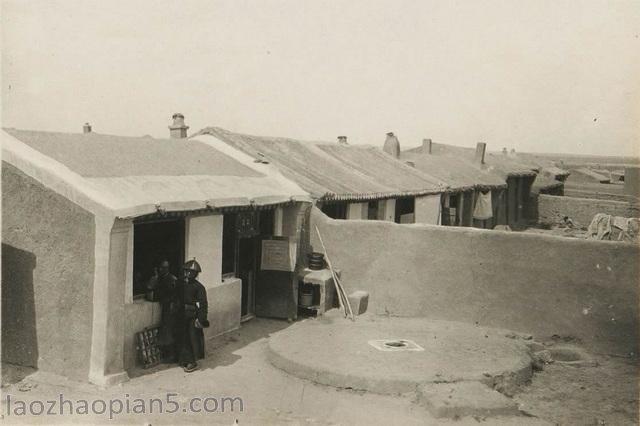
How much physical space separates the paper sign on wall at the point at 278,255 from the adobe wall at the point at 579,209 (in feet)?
61.5

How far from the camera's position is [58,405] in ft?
26.8

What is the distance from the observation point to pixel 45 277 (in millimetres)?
9094

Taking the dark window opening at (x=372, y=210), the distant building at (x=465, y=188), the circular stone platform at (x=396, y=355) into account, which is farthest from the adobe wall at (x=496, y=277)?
the distant building at (x=465, y=188)

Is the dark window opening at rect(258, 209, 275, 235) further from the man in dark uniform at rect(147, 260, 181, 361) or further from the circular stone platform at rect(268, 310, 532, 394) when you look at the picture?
the man in dark uniform at rect(147, 260, 181, 361)

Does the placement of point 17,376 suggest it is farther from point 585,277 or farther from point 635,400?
point 585,277

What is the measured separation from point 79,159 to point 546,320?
904 centimetres

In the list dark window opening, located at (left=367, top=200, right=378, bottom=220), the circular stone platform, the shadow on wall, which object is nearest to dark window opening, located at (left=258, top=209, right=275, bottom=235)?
the circular stone platform

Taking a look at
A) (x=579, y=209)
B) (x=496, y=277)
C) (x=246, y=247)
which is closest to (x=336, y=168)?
(x=246, y=247)

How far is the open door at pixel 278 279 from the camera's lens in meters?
13.2

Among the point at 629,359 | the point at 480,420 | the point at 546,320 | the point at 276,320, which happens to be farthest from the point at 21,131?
the point at 629,359

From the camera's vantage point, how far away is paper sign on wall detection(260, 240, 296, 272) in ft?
43.2

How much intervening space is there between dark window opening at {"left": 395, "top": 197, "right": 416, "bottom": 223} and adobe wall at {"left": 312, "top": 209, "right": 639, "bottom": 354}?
6.22 m

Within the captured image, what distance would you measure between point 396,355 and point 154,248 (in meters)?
4.48

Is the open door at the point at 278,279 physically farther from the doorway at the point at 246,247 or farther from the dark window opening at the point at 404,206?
the dark window opening at the point at 404,206
